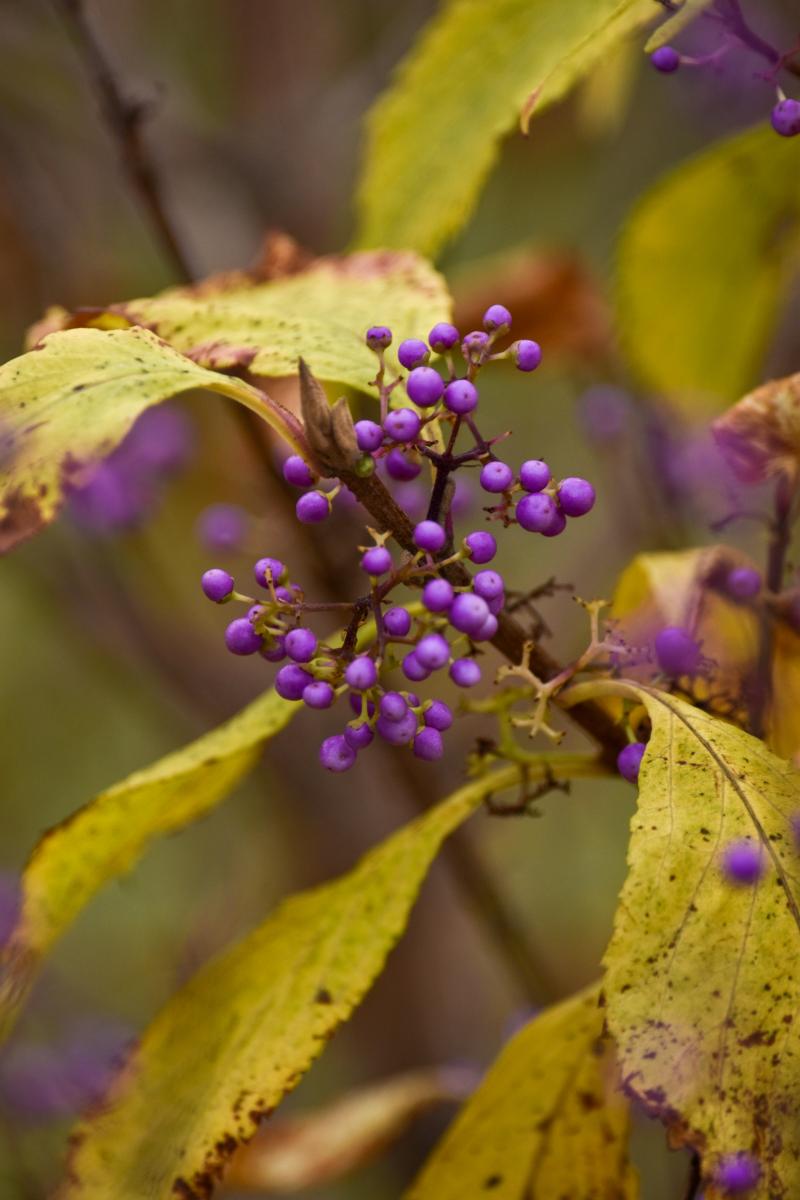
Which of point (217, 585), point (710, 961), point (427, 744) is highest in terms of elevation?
point (217, 585)

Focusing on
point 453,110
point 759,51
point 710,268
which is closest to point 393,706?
point 759,51

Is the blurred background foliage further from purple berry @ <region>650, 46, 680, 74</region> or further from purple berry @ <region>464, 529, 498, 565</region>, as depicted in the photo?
purple berry @ <region>464, 529, 498, 565</region>

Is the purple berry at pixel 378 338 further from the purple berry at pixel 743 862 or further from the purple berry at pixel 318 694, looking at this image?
the purple berry at pixel 743 862

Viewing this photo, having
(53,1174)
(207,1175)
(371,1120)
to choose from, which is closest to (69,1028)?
(53,1174)

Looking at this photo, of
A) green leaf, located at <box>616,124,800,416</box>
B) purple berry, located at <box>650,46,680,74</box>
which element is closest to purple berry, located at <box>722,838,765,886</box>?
purple berry, located at <box>650,46,680,74</box>

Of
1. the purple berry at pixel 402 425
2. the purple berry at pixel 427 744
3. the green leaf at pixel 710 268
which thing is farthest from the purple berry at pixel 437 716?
the green leaf at pixel 710 268

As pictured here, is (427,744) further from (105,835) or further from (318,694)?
(105,835)
